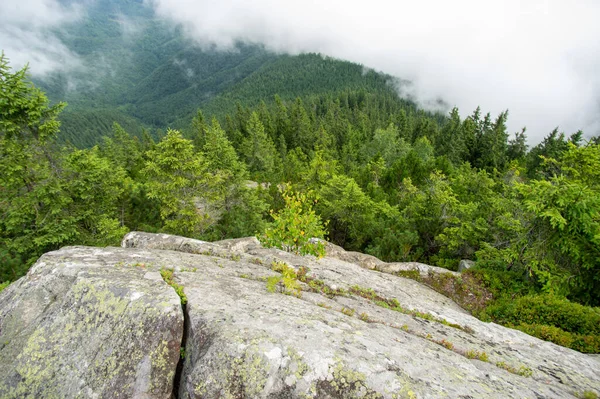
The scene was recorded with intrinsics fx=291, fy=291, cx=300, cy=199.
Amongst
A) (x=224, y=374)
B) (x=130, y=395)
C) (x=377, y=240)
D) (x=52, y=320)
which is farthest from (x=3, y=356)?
(x=377, y=240)

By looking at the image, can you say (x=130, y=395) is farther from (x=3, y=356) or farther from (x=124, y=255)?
(x=124, y=255)

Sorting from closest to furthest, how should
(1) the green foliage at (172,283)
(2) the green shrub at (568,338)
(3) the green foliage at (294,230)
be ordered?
(1) the green foliage at (172,283) < (2) the green shrub at (568,338) < (3) the green foliage at (294,230)

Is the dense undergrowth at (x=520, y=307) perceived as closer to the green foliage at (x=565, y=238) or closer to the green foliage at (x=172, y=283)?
the green foliage at (x=565, y=238)

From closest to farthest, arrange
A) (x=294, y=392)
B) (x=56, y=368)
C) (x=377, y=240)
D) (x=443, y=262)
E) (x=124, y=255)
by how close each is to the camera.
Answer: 1. (x=294, y=392)
2. (x=56, y=368)
3. (x=124, y=255)
4. (x=443, y=262)
5. (x=377, y=240)

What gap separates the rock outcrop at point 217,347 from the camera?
3.38m

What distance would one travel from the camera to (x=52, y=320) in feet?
12.9

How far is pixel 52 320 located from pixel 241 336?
262cm

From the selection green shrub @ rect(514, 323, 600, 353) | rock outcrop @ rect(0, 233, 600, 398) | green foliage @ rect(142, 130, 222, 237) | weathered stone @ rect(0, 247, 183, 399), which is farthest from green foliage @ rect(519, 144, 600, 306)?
green foliage @ rect(142, 130, 222, 237)

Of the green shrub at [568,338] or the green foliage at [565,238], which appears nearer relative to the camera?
the green shrub at [568,338]

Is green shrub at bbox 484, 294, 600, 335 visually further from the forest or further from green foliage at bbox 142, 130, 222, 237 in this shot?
green foliage at bbox 142, 130, 222, 237

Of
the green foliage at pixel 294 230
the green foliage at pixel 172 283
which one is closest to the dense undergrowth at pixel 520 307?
the green foliage at pixel 294 230

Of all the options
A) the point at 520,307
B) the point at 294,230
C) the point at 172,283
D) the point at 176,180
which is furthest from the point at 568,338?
the point at 176,180

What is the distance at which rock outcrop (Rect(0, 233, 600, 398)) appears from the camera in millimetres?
3381

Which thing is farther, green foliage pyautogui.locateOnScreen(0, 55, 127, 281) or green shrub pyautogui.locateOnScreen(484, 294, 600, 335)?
green foliage pyautogui.locateOnScreen(0, 55, 127, 281)
